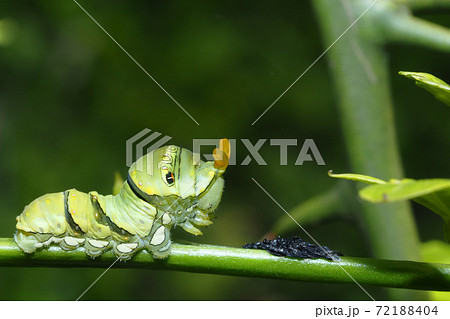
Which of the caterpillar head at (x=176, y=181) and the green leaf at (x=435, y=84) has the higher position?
the green leaf at (x=435, y=84)

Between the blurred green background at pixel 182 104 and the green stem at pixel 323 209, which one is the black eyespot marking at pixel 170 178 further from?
the blurred green background at pixel 182 104

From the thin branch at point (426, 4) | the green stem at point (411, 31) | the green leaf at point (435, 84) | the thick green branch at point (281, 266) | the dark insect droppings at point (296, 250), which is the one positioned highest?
the thin branch at point (426, 4)

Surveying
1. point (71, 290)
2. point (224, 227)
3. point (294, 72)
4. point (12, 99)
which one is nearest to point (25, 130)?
point (12, 99)

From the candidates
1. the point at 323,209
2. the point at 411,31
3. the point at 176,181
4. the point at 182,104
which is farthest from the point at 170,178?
the point at 182,104

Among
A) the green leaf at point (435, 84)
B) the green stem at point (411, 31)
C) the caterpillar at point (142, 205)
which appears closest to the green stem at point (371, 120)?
the green stem at point (411, 31)

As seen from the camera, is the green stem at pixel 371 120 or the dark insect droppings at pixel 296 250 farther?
the green stem at pixel 371 120

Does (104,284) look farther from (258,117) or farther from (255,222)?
(258,117)
